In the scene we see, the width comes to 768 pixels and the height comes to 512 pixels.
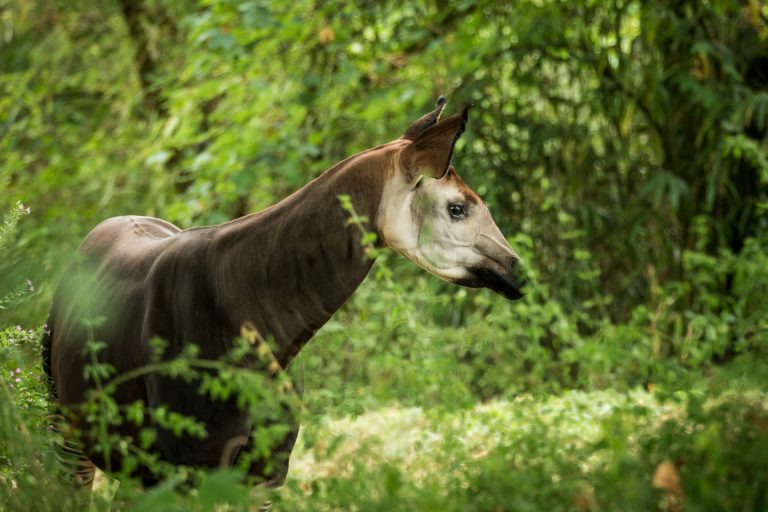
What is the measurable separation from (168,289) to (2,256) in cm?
55

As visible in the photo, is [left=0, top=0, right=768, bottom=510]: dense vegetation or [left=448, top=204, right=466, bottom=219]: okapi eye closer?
[left=448, top=204, right=466, bottom=219]: okapi eye

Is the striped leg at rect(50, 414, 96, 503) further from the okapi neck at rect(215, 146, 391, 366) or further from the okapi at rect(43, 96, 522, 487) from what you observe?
the okapi neck at rect(215, 146, 391, 366)

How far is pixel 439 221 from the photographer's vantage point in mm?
2809

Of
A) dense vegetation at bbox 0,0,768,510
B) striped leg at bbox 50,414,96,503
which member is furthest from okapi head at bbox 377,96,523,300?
striped leg at bbox 50,414,96,503

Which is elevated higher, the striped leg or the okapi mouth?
the okapi mouth

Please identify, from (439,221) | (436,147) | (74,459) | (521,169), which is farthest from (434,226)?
(521,169)

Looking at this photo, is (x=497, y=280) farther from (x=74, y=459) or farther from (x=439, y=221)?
(x=74, y=459)

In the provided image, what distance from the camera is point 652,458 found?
192cm

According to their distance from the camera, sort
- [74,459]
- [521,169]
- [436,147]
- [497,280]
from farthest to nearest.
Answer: [521,169] → [74,459] → [497,280] → [436,147]

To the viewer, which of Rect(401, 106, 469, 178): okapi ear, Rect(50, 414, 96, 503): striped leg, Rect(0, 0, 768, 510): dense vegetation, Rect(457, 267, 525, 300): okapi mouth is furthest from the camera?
Rect(0, 0, 768, 510): dense vegetation

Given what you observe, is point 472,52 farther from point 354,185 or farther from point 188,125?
point 354,185

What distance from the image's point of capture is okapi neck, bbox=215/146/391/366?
2.77 meters

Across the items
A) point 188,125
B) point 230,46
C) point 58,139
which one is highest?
point 230,46

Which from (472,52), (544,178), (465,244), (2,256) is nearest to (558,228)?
(544,178)
